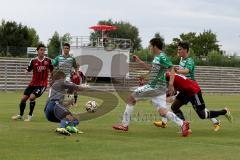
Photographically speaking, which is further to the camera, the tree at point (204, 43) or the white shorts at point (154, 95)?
the tree at point (204, 43)

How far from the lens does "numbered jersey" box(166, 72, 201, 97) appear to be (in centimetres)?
1336

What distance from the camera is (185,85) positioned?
13.4 m

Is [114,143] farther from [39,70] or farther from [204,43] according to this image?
[204,43]

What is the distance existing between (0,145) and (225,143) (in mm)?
4650

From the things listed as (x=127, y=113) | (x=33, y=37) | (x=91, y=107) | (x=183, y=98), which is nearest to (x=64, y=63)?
(x=91, y=107)

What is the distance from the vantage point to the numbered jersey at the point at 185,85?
13356 mm

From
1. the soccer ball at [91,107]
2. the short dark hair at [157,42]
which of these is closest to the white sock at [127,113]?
the short dark hair at [157,42]

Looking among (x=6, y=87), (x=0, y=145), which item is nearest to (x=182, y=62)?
(x=0, y=145)

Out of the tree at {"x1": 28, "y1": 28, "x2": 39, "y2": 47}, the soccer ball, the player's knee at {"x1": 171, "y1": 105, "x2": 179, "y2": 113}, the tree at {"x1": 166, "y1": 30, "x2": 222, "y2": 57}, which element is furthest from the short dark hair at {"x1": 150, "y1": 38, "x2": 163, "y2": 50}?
the tree at {"x1": 166, "y1": 30, "x2": 222, "y2": 57}

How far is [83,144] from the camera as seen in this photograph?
34.6 ft

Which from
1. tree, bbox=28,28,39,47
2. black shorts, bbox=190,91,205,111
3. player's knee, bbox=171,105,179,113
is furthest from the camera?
tree, bbox=28,28,39,47

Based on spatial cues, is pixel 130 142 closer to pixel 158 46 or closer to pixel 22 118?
pixel 158 46

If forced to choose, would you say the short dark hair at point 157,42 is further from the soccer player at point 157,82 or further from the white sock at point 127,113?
the white sock at point 127,113

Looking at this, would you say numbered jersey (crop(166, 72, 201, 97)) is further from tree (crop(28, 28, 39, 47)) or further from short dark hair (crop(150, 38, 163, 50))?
tree (crop(28, 28, 39, 47))
